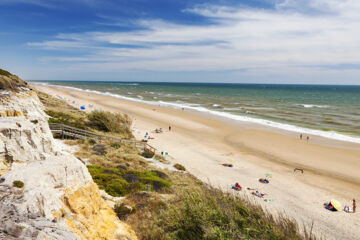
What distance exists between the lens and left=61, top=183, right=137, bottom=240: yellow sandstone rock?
13.7ft

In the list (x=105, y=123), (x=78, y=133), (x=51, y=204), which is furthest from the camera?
(x=105, y=123)

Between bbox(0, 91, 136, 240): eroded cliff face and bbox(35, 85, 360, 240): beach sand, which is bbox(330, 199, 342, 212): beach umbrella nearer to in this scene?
bbox(35, 85, 360, 240): beach sand

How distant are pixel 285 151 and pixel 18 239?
78.4 feet

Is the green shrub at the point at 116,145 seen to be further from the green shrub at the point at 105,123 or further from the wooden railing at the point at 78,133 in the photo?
Result: the green shrub at the point at 105,123

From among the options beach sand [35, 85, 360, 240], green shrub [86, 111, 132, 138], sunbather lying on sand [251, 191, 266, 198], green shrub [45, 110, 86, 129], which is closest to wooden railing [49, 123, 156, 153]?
green shrub [45, 110, 86, 129]

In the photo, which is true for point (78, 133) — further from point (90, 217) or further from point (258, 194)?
point (90, 217)

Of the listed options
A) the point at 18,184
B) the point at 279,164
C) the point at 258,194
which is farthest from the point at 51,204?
the point at 279,164

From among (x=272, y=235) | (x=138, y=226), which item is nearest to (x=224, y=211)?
(x=272, y=235)

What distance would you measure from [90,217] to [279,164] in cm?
1842

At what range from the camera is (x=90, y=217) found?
4.65 meters

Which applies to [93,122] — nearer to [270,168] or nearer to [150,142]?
[150,142]

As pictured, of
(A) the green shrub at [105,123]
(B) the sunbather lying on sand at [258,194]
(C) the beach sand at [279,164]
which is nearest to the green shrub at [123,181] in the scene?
(C) the beach sand at [279,164]

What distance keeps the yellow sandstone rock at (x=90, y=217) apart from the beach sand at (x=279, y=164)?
363 centimetres

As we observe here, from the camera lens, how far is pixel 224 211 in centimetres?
566
